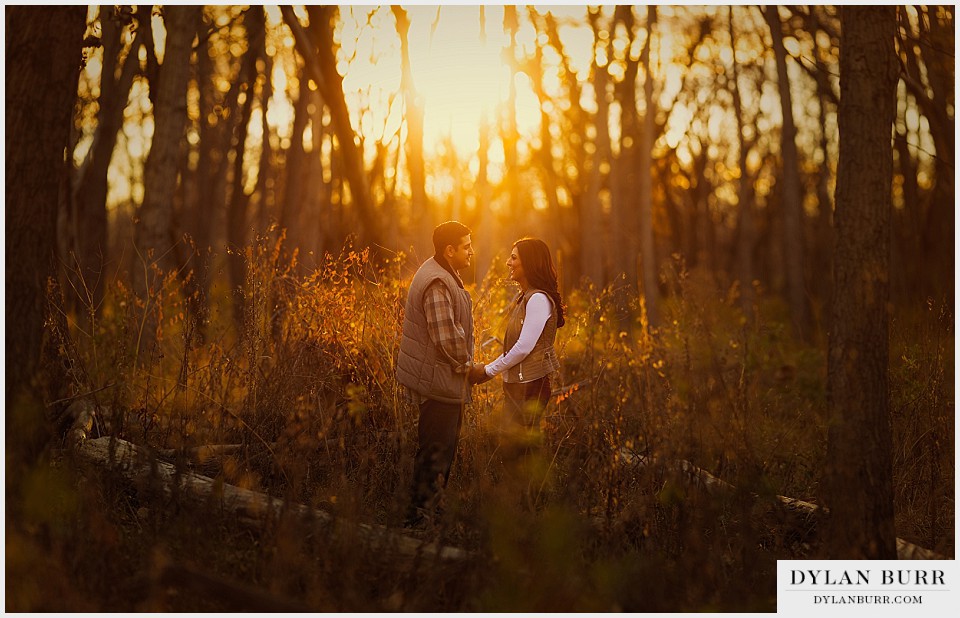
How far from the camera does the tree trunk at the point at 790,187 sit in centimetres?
1474

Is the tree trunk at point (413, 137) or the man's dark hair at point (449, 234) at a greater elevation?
the tree trunk at point (413, 137)

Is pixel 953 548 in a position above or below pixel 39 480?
below

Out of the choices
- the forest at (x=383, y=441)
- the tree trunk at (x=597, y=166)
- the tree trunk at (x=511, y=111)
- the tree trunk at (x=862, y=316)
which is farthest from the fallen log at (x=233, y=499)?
the tree trunk at (x=511, y=111)

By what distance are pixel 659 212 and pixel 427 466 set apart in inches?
1087

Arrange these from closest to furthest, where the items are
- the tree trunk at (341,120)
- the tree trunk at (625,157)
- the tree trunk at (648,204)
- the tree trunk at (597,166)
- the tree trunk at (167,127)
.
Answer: the tree trunk at (341,120) < the tree trunk at (167,127) < the tree trunk at (648,204) < the tree trunk at (597,166) < the tree trunk at (625,157)

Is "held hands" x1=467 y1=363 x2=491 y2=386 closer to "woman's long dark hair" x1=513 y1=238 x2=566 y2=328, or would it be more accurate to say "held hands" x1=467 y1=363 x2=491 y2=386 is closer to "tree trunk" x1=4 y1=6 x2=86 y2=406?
"woman's long dark hair" x1=513 y1=238 x2=566 y2=328

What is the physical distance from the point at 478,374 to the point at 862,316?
2.05m

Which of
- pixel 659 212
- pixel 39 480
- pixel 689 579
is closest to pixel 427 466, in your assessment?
pixel 689 579

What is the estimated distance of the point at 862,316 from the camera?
4297 millimetres

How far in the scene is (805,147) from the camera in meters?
28.9

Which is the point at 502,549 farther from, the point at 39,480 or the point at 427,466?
the point at 39,480

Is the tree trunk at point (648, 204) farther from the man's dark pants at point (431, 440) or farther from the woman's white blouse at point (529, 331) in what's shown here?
the man's dark pants at point (431, 440)

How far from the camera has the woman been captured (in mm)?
4781

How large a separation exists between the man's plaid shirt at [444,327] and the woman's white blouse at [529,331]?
176 millimetres
